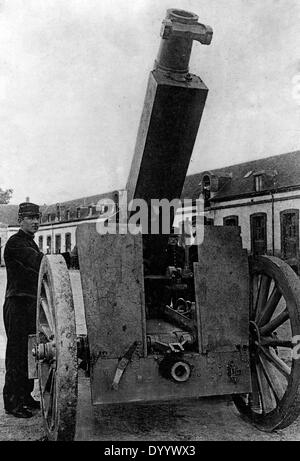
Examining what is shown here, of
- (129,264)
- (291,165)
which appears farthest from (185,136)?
(291,165)

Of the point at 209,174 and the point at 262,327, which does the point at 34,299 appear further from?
the point at 209,174

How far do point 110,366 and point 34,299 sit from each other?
3.75ft

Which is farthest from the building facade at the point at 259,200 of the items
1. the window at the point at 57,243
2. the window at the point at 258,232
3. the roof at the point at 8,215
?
the roof at the point at 8,215

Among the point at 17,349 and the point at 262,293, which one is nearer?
the point at 262,293

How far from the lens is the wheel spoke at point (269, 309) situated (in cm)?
376

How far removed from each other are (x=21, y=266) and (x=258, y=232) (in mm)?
23109

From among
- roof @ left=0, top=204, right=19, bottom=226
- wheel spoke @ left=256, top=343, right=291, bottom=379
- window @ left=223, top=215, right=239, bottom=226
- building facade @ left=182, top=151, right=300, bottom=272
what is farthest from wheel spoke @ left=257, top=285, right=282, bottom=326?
roof @ left=0, top=204, right=19, bottom=226

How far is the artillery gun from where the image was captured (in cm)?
343

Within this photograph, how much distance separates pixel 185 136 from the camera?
3646mm

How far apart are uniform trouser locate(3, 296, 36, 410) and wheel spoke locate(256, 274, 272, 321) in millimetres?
1809

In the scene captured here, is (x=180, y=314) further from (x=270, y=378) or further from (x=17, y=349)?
(x=17, y=349)

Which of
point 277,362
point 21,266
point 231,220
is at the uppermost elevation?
point 231,220

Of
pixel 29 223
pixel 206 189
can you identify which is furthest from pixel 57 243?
pixel 29 223

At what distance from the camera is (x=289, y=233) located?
24391 mm
